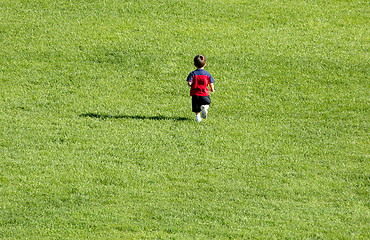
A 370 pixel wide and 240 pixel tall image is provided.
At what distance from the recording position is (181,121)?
11203 mm

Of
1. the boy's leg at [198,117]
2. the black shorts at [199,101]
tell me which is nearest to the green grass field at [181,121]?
the boy's leg at [198,117]

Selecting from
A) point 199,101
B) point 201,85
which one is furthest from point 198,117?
point 201,85

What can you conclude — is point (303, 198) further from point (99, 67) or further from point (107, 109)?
point (99, 67)

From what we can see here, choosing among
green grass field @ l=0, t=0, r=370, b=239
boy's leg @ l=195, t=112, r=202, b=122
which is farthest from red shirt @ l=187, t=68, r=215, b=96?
green grass field @ l=0, t=0, r=370, b=239

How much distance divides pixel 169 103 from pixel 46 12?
6.94 m

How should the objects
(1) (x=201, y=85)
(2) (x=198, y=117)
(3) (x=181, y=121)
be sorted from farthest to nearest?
(3) (x=181, y=121), (2) (x=198, y=117), (1) (x=201, y=85)

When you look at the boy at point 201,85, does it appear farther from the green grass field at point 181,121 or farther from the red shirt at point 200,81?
the green grass field at point 181,121

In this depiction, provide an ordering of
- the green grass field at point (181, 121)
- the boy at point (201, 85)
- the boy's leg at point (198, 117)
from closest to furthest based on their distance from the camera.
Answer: the green grass field at point (181, 121) → the boy at point (201, 85) → the boy's leg at point (198, 117)

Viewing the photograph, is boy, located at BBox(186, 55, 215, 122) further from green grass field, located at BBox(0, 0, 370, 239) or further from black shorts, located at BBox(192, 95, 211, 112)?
green grass field, located at BBox(0, 0, 370, 239)

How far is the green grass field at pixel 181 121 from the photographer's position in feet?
25.1

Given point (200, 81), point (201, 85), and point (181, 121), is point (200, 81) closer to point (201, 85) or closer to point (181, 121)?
point (201, 85)

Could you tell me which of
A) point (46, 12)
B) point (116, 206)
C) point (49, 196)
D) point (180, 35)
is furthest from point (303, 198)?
point (46, 12)

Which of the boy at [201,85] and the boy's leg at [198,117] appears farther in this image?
Answer: the boy's leg at [198,117]

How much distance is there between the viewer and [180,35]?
15.3m
